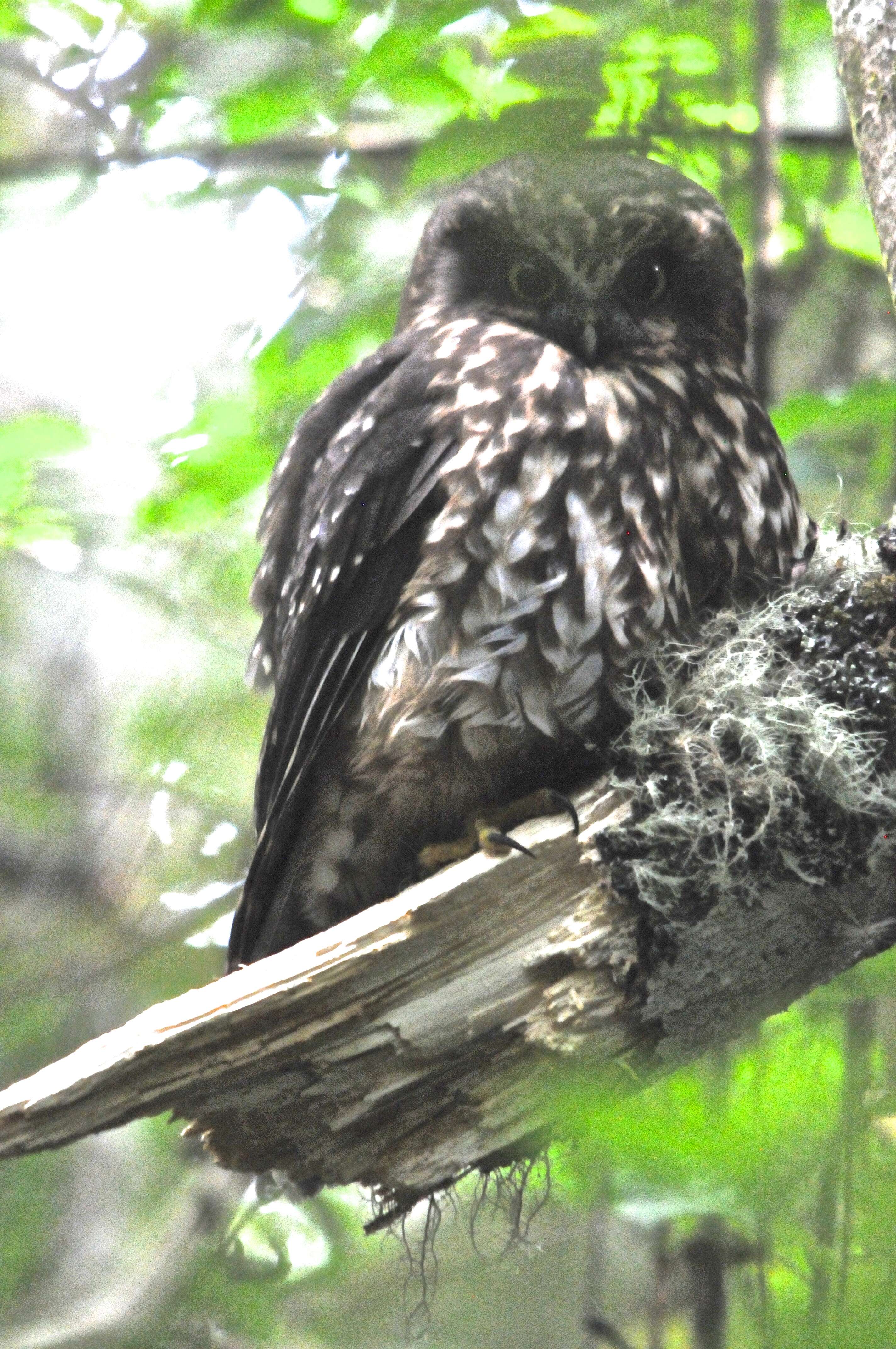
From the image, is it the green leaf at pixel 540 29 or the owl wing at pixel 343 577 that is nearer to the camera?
the green leaf at pixel 540 29

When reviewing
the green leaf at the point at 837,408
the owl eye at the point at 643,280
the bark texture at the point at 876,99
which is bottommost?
the green leaf at the point at 837,408

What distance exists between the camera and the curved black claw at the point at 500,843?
1.61 meters

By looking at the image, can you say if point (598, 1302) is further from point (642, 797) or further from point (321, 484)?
point (321, 484)

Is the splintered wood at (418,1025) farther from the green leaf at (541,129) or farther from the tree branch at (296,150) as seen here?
the tree branch at (296,150)

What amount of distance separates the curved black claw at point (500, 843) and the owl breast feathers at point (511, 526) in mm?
161

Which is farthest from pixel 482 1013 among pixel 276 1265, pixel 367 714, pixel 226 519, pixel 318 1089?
pixel 226 519

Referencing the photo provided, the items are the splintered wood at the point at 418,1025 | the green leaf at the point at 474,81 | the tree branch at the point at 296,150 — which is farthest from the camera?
the tree branch at the point at 296,150

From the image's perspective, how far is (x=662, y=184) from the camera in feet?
6.31

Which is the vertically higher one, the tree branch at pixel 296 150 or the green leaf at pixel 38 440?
the tree branch at pixel 296 150

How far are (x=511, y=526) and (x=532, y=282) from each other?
0.46 meters

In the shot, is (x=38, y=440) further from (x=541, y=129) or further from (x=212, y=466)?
(x=541, y=129)

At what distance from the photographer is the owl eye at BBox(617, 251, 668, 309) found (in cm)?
195

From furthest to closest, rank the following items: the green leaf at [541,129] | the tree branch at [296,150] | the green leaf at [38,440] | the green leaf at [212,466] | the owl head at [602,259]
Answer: the tree branch at [296,150] < the green leaf at [212,466] < the green leaf at [38,440] < the owl head at [602,259] < the green leaf at [541,129]

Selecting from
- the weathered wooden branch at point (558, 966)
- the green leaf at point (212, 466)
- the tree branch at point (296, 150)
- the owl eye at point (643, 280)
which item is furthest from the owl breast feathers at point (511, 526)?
the tree branch at point (296, 150)
